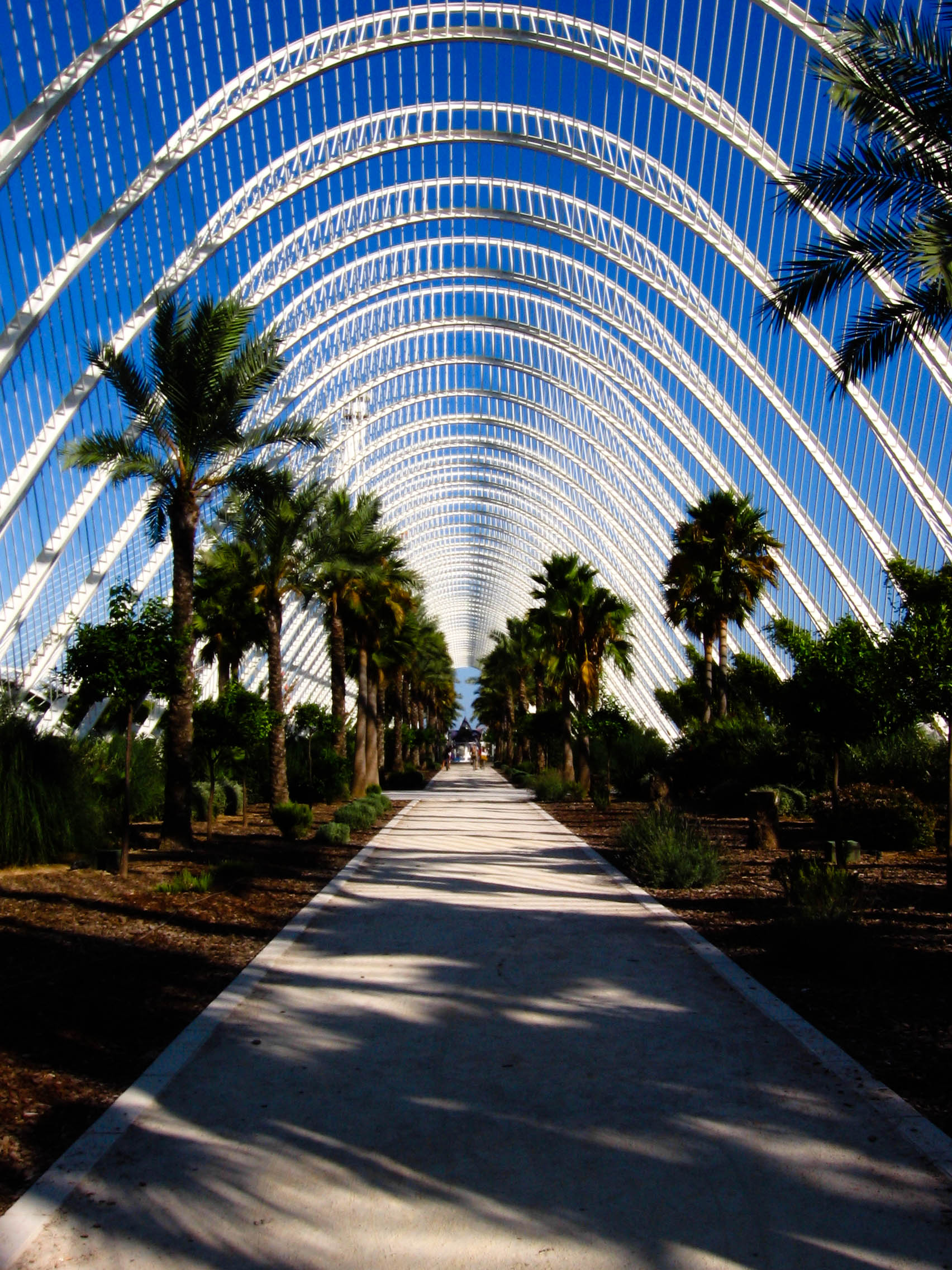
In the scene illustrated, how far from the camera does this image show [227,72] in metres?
21.3

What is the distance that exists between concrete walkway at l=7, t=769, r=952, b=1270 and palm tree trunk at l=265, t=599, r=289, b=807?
53.0 ft

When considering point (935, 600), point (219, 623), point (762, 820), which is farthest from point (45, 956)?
point (219, 623)

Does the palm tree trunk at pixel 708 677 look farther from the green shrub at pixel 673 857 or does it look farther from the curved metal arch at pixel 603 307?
the green shrub at pixel 673 857

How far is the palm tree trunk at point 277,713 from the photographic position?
23.8 m

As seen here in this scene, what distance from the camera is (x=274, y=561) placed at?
82.0ft

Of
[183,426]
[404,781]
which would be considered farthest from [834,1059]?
[404,781]

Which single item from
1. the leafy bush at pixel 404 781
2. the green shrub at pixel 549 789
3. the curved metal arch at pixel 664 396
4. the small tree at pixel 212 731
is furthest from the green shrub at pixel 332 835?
the leafy bush at pixel 404 781

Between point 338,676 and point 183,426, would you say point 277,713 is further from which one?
point 338,676

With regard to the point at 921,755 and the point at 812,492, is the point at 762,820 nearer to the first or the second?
the point at 921,755

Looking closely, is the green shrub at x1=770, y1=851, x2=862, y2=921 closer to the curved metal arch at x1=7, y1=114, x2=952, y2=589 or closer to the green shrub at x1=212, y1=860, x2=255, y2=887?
the green shrub at x1=212, y1=860, x2=255, y2=887

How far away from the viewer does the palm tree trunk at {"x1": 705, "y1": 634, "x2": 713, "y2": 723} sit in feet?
117

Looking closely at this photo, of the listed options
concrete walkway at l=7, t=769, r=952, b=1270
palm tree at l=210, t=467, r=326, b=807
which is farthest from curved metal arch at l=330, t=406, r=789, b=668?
concrete walkway at l=7, t=769, r=952, b=1270

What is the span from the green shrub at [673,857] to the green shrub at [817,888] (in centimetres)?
88

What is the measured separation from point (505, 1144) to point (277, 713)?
19.4 metres
